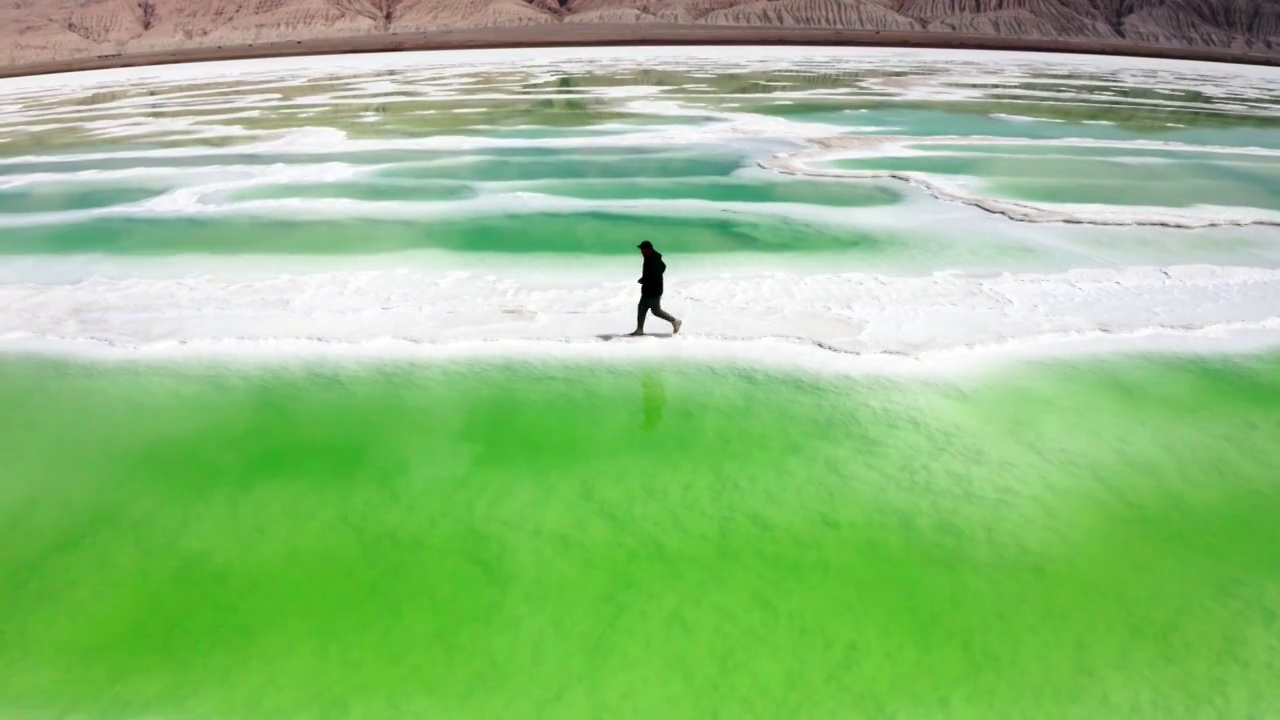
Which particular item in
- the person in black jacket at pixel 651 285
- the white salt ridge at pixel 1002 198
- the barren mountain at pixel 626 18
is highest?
the barren mountain at pixel 626 18

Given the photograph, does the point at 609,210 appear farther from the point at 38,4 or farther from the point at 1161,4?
the point at 38,4

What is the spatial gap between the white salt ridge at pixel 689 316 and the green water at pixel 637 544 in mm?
531

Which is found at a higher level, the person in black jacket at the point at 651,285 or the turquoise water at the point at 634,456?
the person in black jacket at the point at 651,285

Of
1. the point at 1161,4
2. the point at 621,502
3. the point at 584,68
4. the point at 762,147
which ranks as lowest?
the point at 621,502

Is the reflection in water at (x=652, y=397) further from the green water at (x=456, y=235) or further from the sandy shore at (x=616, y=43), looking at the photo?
the sandy shore at (x=616, y=43)

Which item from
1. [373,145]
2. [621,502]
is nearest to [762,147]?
[373,145]

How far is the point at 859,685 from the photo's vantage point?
3.57 m

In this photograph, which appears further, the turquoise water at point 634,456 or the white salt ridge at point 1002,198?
the white salt ridge at point 1002,198

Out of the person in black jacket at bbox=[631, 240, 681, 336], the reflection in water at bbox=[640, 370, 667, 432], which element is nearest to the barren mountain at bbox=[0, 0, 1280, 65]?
the person in black jacket at bbox=[631, 240, 681, 336]

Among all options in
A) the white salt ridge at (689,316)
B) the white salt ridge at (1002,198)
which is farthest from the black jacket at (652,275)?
the white salt ridge at (1002,198)

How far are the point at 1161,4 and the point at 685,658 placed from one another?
103253mm

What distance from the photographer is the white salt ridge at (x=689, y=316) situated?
699cm

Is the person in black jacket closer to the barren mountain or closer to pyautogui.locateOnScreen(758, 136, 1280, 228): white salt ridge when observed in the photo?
pyautogui.locateOnScreen(758, 136, 1280, 228): white salt ridge

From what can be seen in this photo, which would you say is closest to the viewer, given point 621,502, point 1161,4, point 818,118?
point 621,502
